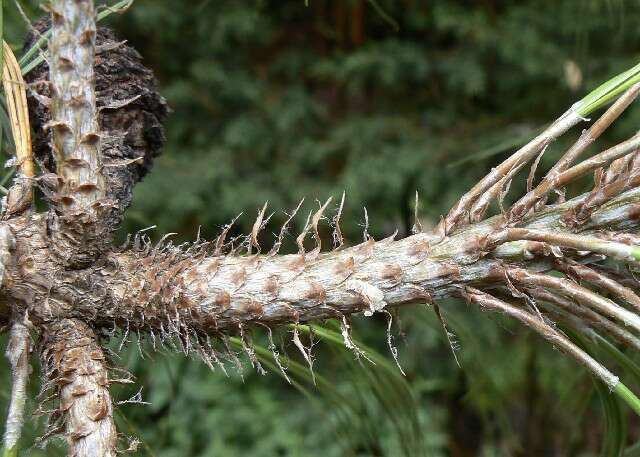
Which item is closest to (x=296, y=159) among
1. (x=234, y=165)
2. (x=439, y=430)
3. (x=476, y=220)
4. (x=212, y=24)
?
(x=234, y=165)

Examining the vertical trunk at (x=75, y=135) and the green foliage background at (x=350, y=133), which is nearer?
the vertical trunk at (x=75, y=135)

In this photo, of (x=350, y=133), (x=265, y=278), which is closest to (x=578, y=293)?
(x=265, y=278)

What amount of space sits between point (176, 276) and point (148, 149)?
0.42 ft

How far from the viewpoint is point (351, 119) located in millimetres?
1836

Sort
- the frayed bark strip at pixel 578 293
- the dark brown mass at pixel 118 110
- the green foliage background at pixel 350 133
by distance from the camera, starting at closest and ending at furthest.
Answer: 1. the frayed bark strip at pixel 578 293
2. the dark brown mass at pixel 118 110
3. the green foliage background at pixel 350 133

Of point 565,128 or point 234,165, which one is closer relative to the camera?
point 565,128

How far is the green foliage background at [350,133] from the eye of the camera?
1.61 metres

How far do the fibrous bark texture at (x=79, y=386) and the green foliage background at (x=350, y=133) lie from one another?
1127mm

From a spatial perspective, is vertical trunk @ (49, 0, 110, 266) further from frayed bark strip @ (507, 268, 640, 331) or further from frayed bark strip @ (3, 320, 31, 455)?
frayed bark strip @ (507, 268, 640, 331)

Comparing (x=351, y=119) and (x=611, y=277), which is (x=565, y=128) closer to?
(x=611, y=277)

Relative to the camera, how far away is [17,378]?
40cm

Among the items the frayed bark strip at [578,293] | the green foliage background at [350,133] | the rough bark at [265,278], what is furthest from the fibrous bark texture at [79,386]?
the green foliage background at [350,133]

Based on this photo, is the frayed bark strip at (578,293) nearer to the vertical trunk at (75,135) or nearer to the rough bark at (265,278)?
the rough bark at (265,278)

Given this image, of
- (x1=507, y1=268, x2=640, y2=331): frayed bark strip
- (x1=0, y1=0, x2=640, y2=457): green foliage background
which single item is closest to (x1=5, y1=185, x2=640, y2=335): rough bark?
A: (x1=507, y1=268, x2=640, y2=331): frayed bark strip
